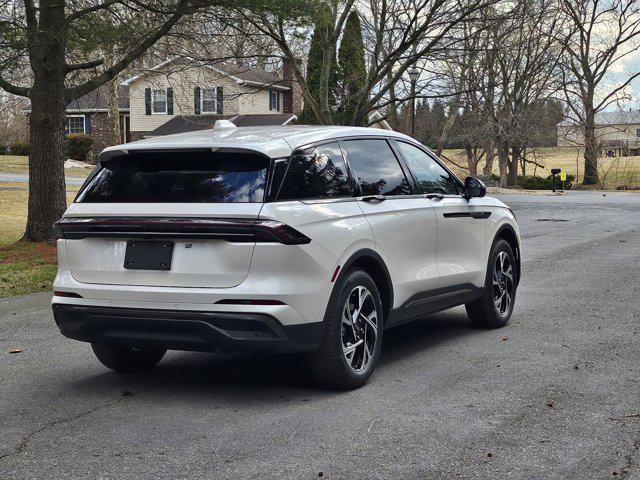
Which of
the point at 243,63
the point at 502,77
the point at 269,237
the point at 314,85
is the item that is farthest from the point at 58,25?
the point at 502,77

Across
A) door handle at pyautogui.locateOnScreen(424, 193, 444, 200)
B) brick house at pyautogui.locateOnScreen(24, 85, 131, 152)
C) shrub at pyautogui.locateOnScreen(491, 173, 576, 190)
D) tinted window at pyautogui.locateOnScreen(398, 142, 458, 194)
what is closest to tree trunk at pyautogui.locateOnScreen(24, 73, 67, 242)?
tinted window at pyautogui.locateOnScreen(398, 142, 458, 194)

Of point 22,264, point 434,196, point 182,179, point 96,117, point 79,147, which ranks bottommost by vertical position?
point 22,264

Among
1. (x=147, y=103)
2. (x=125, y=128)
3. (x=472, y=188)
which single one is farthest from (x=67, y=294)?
(x=125, y=128)

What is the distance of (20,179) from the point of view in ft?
132

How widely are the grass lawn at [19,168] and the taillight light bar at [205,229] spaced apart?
39.3 meters

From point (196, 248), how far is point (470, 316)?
3.61 metres

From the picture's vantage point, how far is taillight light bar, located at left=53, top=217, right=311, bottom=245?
18.2ft

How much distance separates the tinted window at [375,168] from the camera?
6.69 metres

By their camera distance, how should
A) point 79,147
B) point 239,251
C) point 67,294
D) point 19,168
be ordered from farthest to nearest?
point 79,147 → point 19,168 → point 67,294 → point 239,251

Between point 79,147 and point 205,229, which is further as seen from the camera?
point 79,147

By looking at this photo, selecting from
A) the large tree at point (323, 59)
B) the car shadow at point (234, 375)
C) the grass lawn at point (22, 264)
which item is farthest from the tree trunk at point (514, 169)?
the car shadow at point (234, 375)

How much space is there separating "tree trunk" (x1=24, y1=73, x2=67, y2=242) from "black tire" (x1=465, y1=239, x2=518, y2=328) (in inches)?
371

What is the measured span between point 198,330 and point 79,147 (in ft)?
180

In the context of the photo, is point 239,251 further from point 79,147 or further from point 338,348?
point 79,147
